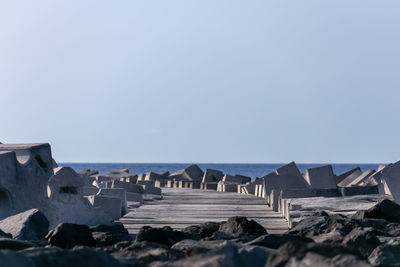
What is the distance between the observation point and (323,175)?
48.4ft

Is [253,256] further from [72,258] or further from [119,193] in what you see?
[119,193]

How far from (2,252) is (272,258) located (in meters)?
1.23

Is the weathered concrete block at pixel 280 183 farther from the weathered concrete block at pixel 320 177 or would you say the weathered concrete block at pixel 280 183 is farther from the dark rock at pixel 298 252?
the dark rock at pixel 298 252

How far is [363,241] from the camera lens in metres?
4.85

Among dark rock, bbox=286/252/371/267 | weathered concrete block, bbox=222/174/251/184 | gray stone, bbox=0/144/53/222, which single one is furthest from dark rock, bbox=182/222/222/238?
weathered concrete block, bbox=222/174/251/184

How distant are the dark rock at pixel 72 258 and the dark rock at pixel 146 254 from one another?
0.74 ft

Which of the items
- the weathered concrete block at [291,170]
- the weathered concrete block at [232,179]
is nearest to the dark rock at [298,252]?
the weathered concrete block at [291,170]

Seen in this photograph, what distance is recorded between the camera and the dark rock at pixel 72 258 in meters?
3.57

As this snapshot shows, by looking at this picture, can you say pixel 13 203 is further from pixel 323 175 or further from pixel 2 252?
pixel 323 175

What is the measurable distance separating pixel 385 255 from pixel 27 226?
3140mm

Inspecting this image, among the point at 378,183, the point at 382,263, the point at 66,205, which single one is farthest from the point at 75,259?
the point at 378,183

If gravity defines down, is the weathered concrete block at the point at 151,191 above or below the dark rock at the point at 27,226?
below

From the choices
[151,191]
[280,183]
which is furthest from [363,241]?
[151,191]

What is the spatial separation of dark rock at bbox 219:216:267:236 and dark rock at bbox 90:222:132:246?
2.99 ft
